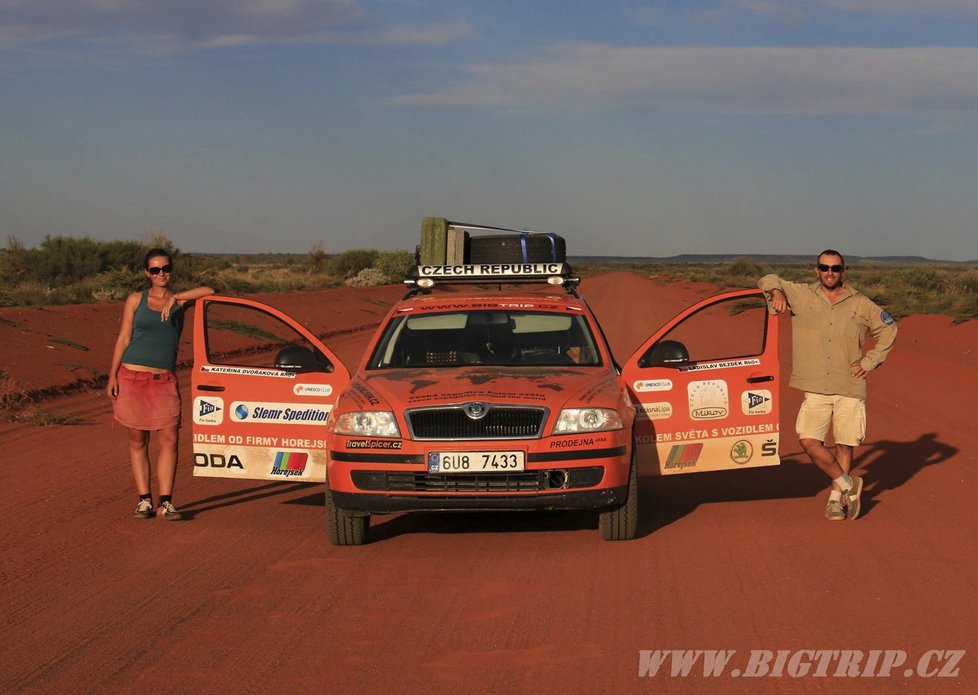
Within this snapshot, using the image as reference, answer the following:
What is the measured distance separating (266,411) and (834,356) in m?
3.84

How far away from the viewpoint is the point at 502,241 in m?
13.3

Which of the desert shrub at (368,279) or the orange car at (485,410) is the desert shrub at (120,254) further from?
the orange car at (485,410)

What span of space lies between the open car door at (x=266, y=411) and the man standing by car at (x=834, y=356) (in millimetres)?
3115

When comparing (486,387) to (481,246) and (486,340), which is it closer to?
(486,340)

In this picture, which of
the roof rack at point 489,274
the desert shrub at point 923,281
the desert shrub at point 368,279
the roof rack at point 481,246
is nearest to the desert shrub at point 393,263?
the desert shrub at point 368,279

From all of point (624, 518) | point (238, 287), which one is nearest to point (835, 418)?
point (624, 518)

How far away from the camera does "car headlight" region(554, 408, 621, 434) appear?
7230mm

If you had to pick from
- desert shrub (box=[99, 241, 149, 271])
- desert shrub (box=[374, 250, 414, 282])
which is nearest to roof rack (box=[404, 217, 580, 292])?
desert shrub (box=[99, 241, 149, 271])

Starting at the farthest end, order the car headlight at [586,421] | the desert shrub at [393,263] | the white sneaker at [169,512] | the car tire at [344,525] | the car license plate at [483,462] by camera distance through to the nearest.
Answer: the desert shrub at [393,263], the white sneaker at [169,512], the car tire at [344,525], the car headlight at [586,421], the car license plate at [483,462]

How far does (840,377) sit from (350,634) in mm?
4062

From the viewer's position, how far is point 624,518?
7535 mm

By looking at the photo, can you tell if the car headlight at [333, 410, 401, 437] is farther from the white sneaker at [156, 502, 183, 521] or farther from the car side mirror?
the car side mirror

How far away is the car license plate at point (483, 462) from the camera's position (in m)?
7.12

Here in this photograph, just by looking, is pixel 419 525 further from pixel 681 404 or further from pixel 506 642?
pixel 506 642
